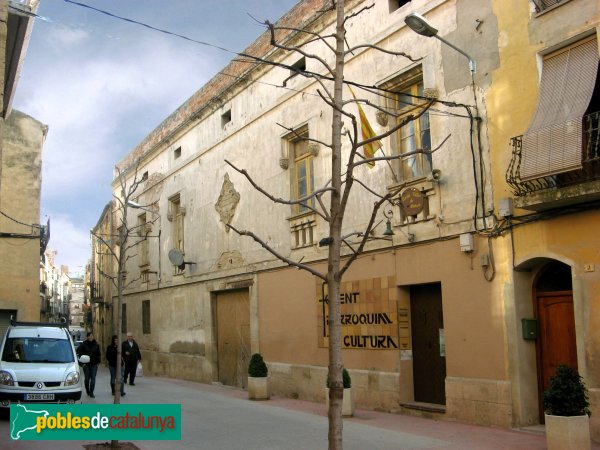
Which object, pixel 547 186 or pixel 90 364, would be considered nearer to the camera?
pixel 547 186

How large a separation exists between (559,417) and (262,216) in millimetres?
11061

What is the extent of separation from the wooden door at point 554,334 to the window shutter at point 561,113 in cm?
220

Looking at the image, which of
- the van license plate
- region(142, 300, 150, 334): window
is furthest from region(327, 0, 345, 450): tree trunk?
region(142, 300, 150, 334): window

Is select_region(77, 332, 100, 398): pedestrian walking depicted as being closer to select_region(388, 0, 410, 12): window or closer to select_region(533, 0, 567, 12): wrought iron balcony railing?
select_region(388, 0, 410, 12): window

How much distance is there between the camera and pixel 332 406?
5031 mm

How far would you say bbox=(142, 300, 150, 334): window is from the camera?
1048 inches

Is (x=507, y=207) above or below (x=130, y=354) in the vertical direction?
above

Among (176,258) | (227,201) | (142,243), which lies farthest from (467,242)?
(142,243)

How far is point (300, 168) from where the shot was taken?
54.7 ft

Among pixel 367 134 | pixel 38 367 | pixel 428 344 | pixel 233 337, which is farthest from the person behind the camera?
pixel 233 337

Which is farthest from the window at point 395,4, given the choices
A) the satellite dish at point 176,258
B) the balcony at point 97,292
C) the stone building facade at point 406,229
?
the balcony at point 97,292

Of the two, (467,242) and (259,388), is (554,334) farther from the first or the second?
(259,388)

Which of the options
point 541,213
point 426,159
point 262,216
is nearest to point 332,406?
point 541,213

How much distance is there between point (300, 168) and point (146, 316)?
13.2 meters
